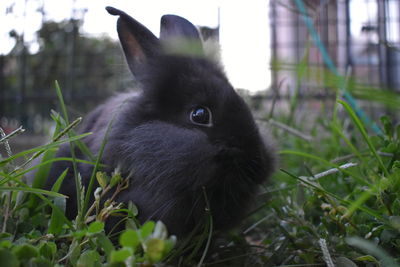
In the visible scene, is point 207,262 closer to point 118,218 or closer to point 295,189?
point 118,218

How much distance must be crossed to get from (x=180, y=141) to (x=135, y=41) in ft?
1.23

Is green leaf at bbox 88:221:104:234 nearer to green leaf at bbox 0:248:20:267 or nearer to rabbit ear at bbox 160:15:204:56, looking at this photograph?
green leaf at bbox 0:248:20:267

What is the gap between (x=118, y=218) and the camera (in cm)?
102

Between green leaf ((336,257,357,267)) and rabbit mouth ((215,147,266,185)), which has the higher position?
rabbit mouth ((215,147,266,185))

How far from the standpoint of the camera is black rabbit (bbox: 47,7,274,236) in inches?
39.2

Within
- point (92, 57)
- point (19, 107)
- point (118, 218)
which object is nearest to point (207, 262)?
point (118, 218)

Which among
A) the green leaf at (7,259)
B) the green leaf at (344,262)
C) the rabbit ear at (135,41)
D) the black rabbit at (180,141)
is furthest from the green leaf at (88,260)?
the rabbit ear at (135,41)

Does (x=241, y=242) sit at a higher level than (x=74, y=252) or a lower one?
lower

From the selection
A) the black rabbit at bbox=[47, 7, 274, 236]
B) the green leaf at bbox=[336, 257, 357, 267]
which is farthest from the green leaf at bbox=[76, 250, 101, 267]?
the green leaf at bbox=[336, 257, 357, 267]

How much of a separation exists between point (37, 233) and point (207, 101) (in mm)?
534

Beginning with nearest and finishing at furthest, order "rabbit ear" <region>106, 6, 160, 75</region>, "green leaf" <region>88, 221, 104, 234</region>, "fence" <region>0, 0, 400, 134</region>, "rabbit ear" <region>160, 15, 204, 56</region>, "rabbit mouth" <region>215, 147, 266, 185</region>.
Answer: "green leaf" <region>88, 221, 104, 234</region>
"rabbit mouth" <region>215, 147, 266, 185</region>
"rabbit ear" <region>106, 6, 160, 75</region>
"rabbit ear" <region>160, 15, 204, 56</region>
"fence" <region>0, 0, 400, 134</region>

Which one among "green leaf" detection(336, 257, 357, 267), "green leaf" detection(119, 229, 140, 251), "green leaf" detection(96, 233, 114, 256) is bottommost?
"green leaf" detection(336, 257, 357, 267)

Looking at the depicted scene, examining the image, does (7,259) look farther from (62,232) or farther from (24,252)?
(62,232)

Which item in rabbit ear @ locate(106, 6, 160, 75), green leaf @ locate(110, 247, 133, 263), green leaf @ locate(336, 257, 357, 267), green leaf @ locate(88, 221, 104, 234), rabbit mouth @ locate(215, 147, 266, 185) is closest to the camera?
green leaf @ locate(110, 247, 133, 263)
